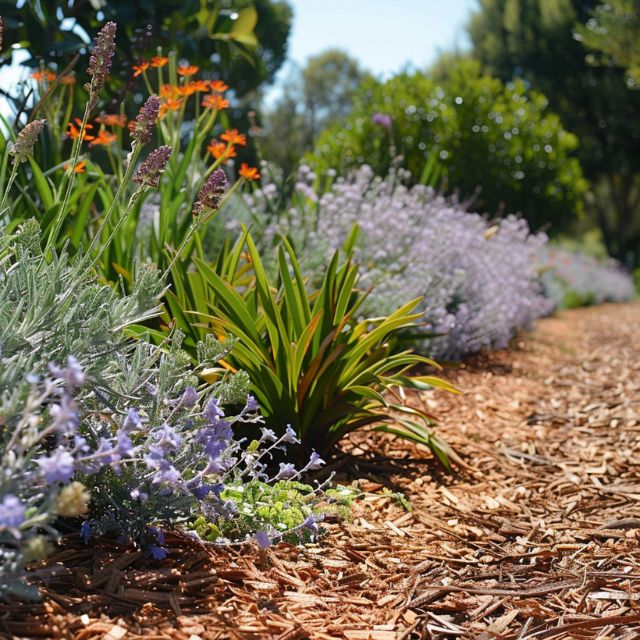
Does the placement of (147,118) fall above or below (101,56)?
below

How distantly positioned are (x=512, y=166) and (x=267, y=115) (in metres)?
22.3

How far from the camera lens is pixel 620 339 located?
25.0 ft

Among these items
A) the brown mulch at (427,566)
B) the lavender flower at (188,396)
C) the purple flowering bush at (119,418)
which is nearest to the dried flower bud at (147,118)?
the purple flowering bush at (119,418)

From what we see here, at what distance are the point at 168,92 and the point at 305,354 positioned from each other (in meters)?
1.57

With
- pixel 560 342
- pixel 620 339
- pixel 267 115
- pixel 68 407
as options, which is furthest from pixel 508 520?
pixel 267 115

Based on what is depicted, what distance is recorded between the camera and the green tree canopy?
9.52 metres

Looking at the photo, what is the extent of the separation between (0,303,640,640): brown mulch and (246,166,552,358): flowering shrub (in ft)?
3.45

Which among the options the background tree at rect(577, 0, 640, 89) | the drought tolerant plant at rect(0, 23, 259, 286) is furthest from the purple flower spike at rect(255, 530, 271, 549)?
the background tree at rect(577, 0, 640, 89)

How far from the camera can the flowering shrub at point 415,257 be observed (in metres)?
4.83

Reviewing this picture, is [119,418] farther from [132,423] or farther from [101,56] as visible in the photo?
[101,56]

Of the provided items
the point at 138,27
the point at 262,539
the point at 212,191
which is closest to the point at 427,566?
the point at 262,539

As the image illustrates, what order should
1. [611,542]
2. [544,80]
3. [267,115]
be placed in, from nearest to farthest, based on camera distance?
[611,542], [544,80], [267,115]

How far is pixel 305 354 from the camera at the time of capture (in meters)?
3.11

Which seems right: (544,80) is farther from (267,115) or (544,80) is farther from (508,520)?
(508,520)
